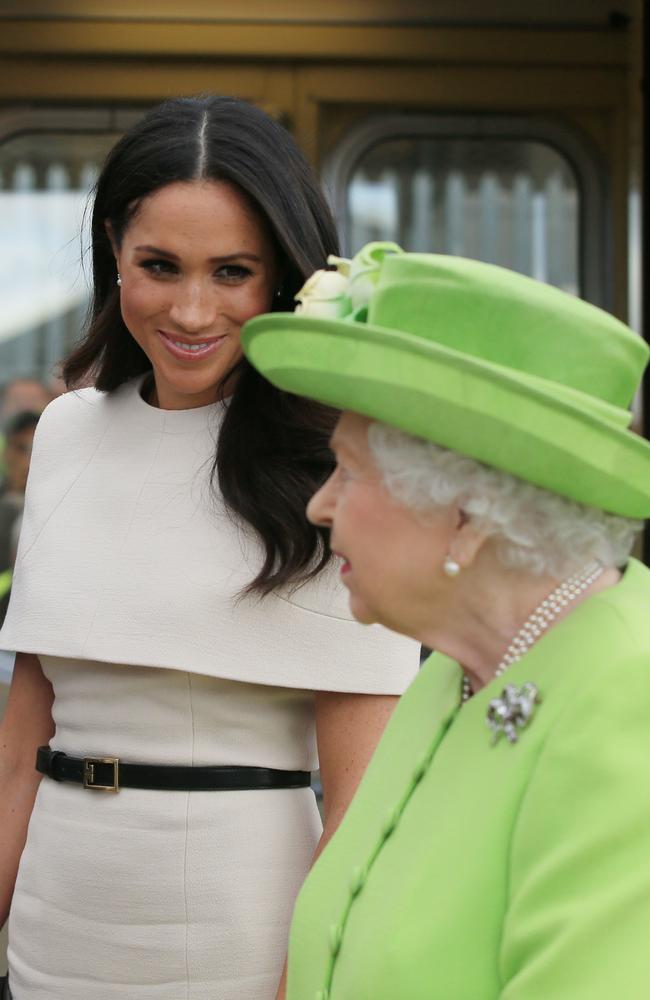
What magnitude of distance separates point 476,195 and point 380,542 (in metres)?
3.23

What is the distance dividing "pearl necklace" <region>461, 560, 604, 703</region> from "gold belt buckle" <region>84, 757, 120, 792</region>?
0.76 metres

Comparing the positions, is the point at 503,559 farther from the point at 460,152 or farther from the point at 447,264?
the point at 460,152

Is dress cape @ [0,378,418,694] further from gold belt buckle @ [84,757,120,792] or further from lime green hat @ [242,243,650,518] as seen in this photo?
lime green hat @ [242,243,650,518]

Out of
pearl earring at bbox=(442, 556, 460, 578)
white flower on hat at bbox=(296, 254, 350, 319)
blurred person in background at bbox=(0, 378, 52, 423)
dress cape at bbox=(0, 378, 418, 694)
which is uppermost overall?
white flower on hat at bbox=(296, 254, 350, 319)

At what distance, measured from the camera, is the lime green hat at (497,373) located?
1.24m

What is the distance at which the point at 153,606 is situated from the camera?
6.40 ft

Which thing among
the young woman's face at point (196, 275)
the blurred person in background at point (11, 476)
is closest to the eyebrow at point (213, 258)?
the young woman's face at point (196, 275)

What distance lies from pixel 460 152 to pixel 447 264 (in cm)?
319

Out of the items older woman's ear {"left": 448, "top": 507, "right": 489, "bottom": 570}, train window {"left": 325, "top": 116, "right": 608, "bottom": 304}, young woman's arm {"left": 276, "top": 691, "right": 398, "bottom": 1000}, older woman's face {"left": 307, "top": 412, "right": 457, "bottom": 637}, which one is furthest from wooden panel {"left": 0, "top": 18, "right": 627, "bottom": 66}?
older woman's ear {"left": 448, "top": 507, "right": 489, "bottom": 570}

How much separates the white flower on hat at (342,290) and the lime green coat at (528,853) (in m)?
0.33

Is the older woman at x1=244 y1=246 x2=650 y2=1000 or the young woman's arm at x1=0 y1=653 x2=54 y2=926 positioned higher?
the older woman at x1=244 y1=246 x2=650 y2=1000

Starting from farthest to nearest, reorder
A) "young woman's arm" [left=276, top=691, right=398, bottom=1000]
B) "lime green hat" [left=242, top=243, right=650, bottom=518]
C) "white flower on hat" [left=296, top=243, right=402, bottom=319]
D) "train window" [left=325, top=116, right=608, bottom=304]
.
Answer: "train window" [left=325, top=116, right=608, bottom=304] → "young woman's arm" [left=276, top=691, right=398, bottom=1000] → "white flower on hat" [left=296, top=243, right=402, bottom=319] → "lime green hat" [left=242, top=243, right=650, bottom=518]

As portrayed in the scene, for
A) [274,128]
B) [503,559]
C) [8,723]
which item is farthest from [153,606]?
[503,559]

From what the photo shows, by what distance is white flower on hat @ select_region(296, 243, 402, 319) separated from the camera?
1416mm
